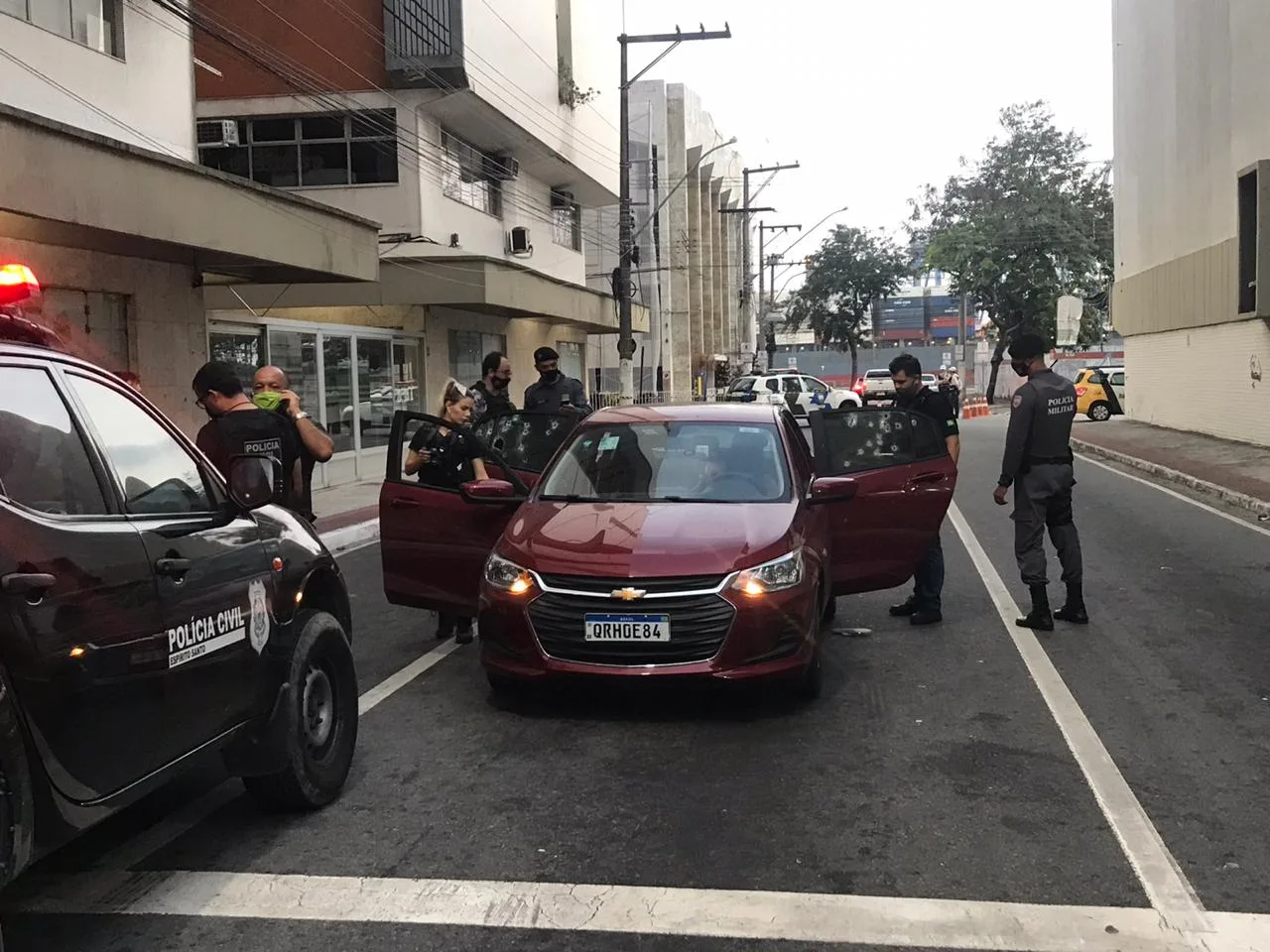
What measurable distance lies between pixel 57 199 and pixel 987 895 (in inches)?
375

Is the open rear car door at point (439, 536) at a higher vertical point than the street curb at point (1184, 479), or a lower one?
higher

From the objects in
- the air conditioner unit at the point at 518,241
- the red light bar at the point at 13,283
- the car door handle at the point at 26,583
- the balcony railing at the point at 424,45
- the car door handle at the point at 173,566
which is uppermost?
the balcony railing at the point at 424,45

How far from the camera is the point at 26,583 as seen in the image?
281 cm

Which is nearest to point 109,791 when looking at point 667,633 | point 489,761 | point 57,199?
point 489,761

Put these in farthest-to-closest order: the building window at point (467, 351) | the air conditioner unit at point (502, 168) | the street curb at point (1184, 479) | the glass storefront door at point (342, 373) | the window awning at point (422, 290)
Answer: the air conditioner unit at point (502, 168) < the building window at point (467, 351) < the window awning at point (422, 290) < the glass storefront door at point (342, 373) < the street curb at point (1184, 479)

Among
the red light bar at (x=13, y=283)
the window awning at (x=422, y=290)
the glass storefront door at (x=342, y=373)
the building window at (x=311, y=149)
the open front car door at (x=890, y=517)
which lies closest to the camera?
the red light bar at (x=13, y=283)

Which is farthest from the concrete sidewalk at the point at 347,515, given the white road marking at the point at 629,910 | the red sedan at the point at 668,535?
the white road marking at the point at 629,910

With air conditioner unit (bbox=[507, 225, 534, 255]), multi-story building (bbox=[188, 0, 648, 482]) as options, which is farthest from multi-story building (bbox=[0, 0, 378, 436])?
air conditioner unit (bbox=[507, 225, 534, 255])

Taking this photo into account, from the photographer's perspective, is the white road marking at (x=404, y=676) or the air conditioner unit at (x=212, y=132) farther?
the air conditioner unit at (x=212, y=132)

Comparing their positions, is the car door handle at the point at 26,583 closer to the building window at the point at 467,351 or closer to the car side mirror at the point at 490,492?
the car side mirror at the point at 490,492

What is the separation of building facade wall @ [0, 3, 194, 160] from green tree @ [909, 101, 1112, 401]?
→ 35.9 m

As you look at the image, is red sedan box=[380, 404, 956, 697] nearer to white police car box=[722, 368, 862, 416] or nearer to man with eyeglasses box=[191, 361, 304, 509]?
man with eyeglasses box=[191, 361, 304, 509]

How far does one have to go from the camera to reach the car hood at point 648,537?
215 inches

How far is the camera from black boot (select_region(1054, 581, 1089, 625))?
7727 millimetres
